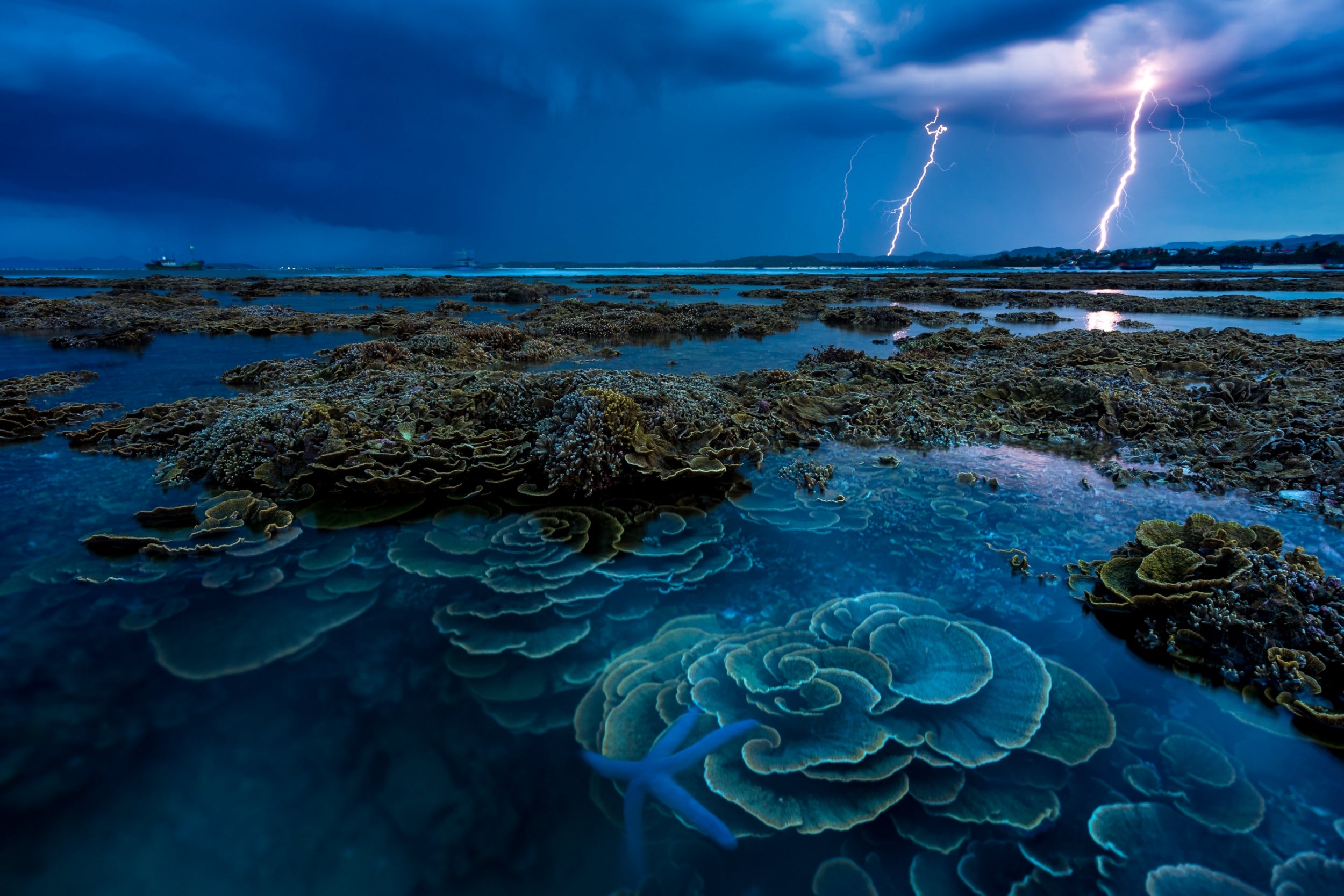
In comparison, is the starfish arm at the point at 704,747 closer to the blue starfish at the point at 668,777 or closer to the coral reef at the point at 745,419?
the blue starfish at the point at 668,777

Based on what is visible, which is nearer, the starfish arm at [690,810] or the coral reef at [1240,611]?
the starfish arm at [690,810]

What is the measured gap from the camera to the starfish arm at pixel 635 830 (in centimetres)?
269

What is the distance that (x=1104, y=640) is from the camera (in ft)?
13.9

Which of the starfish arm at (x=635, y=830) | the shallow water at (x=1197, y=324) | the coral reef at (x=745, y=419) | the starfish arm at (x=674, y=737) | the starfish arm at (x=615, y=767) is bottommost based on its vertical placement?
the starfish arm at (x=635, y=830)

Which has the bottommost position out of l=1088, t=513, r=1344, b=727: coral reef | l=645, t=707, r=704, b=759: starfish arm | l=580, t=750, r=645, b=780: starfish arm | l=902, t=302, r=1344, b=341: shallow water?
l=580, t=750, r=645, b=780: starfish arm

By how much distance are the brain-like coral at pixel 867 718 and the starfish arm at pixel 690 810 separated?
8 cm

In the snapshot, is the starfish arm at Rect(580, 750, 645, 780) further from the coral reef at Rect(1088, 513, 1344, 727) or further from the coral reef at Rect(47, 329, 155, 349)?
the coral reef at Rect(47, 329, 155, 349)

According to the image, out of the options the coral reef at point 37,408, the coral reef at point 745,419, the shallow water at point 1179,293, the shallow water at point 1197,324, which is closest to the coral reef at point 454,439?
the coral reef at point 745,419

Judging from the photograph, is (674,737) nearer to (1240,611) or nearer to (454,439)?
(1240,611)

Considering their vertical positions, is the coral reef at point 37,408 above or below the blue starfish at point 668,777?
above

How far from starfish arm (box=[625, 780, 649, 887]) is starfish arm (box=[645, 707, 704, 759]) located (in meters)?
0.20

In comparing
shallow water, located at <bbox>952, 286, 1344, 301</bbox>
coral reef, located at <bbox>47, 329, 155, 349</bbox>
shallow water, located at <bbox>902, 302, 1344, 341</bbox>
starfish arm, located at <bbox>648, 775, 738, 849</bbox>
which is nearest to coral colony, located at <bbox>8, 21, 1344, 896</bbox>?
starfish arm, located at <bbox>648, 775, 738, 849</bbox>

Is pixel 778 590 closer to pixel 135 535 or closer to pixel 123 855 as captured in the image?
pixel 123 855

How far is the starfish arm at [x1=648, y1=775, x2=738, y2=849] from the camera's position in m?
2.81
